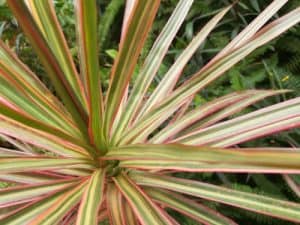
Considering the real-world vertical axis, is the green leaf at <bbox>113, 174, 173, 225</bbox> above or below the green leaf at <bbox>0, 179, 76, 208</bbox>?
below

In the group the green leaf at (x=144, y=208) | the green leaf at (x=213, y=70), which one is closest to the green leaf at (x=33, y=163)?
the green leaf at (x=144, y=208)

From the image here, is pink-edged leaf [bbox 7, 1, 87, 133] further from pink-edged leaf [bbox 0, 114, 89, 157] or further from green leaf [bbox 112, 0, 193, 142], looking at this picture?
green leaf [bbox 112, 0, 193, 142]

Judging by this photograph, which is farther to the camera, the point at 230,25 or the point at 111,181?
the point at 230,25

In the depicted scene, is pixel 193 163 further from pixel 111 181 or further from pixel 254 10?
pixel 254 10

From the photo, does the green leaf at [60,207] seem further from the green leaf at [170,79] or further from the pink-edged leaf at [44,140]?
the green leaf at [170,79]

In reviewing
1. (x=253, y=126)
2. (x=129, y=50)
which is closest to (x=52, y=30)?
(x=129, y=50)

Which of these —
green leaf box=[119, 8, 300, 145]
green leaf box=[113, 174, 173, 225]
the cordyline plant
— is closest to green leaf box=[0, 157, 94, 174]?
the cordyline plant

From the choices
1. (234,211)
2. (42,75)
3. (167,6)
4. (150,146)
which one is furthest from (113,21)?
(150,146)

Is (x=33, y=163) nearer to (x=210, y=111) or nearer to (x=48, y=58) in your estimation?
(x=48, y=58)
